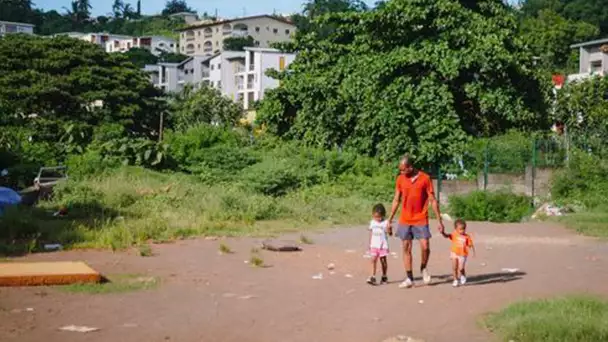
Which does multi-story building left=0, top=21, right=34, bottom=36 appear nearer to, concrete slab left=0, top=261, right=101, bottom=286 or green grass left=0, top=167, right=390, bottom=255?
green grass left=0, top=167, right=390, bottom=255

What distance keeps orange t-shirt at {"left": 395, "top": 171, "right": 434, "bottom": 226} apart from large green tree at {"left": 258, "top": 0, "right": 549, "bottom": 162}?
16719 millimetres

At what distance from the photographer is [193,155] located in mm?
29844

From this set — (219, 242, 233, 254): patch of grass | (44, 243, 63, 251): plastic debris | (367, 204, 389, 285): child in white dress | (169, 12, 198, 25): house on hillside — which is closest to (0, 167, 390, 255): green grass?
(44, 243, 63, 251): plastic debris

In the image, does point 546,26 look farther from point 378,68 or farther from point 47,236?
point 47,236

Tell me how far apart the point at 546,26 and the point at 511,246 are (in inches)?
2106

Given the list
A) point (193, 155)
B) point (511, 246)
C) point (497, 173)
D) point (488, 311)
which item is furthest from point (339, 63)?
point (488, 311)

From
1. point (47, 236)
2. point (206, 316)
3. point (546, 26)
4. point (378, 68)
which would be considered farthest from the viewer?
point (546, 26)

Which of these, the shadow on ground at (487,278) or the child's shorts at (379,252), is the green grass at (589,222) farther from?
the child's shorts at (379,252)

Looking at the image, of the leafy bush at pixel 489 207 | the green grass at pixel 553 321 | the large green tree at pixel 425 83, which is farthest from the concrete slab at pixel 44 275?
the large green tree at pixel 425 83

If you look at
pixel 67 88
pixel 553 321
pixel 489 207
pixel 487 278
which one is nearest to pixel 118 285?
pixel 487 278

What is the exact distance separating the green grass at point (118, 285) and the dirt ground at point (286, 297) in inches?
8.1

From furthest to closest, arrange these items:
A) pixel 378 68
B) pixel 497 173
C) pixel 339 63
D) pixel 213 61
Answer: pixel 213 61 < pixel 339 63 < pixel 378 68 < pixel 497 173

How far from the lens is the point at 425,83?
27.8 metres

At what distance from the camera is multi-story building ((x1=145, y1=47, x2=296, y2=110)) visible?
8081cm
